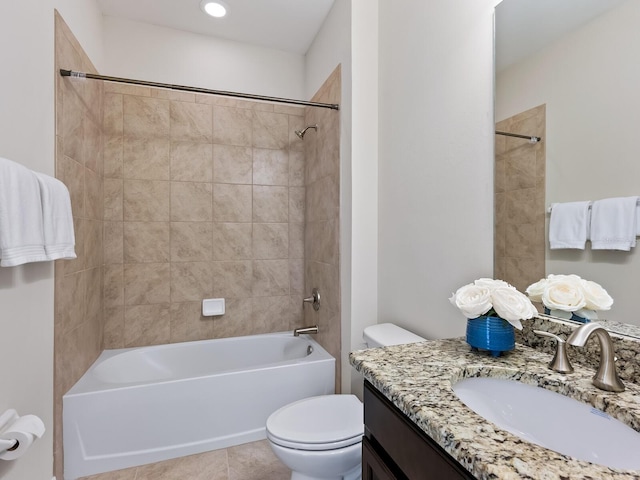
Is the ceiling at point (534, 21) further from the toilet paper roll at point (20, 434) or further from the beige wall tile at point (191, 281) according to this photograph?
the beige wall tile at point (191, 281)

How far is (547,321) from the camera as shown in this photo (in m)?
0.94

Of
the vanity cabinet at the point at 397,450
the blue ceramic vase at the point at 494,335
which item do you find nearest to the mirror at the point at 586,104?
the blue ceramic vase at the point at 494,335

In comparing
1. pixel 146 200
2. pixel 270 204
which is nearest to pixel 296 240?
pixel 270 204

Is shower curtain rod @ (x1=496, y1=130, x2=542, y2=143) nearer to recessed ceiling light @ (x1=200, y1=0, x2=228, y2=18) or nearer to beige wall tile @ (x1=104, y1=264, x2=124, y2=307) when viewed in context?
recessed ceiling light @ (x1=200, y1=0, x2=228, y2=18)

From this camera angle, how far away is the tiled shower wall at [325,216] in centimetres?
205

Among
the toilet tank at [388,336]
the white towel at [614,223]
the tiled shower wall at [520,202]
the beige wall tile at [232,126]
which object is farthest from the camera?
the beige wall tile at [232,126]

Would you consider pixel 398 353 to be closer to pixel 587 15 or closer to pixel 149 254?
pixel 587 15

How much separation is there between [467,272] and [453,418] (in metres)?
0.75

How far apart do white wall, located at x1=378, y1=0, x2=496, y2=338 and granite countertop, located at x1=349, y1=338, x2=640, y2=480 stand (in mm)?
410

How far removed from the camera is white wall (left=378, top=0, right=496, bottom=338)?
120 cm

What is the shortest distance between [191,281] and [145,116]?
50.8 inches

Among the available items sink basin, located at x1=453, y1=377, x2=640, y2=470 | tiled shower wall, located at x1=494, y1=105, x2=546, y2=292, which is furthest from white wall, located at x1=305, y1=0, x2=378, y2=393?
sink basin, located at x1=453, y1=377, x2=640, y2=470

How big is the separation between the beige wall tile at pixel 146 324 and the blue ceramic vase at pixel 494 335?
223 centimetres

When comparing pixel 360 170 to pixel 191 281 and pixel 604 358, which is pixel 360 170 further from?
pixel 191 281
